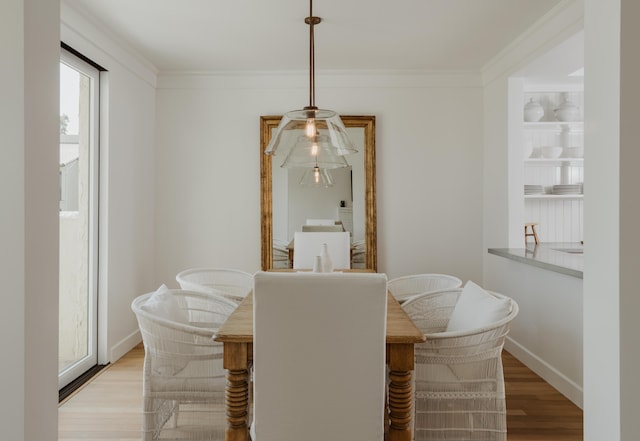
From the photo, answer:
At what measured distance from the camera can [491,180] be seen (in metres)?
4.31

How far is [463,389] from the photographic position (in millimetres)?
2047

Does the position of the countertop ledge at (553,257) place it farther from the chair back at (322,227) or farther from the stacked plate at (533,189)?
the chair back at (322,227)

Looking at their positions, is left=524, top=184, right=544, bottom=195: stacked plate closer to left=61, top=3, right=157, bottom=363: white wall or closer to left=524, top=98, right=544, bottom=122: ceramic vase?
left=524, top=98, right=544, bottom=122: ceramic vase

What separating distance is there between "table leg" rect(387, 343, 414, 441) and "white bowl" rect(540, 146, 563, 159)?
3038 millimetres

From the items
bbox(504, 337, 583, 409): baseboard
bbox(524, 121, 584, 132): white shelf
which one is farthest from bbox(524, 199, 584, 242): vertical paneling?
bbox(504, 337, 583, 409): baseboard

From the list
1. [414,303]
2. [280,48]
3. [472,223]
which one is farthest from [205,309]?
[472,223]

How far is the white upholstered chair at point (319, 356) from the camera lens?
1.56m

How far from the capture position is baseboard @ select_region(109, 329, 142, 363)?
145 inches

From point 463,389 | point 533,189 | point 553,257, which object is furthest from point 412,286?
point 533,189

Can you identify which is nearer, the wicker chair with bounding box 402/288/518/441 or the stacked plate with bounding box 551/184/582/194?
the wicker chair with bounding box 402/288/518/441

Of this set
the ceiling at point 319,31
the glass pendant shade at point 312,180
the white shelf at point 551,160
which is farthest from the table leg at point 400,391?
the white shelf at point 551,160
